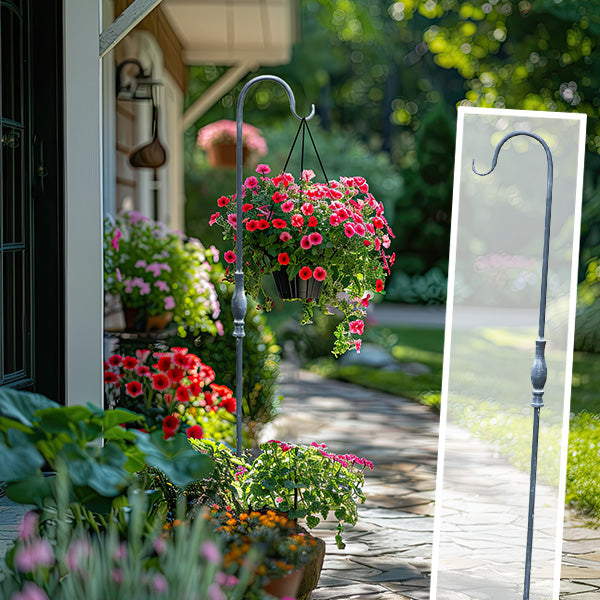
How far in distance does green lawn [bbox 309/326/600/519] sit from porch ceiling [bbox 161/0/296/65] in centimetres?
289

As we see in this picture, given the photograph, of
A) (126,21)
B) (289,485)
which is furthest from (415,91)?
(289,485)

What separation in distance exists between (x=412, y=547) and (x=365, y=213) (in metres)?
1.38

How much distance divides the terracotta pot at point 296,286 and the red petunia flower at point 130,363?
49.5 inches

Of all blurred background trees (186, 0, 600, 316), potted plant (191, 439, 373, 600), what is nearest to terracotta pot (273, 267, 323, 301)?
potted plant (191, 439, 373, 600)

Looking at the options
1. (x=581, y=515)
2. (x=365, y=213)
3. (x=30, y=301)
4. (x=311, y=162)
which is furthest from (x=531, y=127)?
(x=311, y=162)

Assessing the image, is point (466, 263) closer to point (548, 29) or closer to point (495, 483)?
point (495, 483)

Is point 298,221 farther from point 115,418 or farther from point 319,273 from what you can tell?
point 115,418

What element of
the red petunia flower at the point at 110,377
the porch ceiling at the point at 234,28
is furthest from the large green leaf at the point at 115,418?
the porch ceiling at the point at 234,28

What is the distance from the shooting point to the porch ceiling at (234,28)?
504 cm

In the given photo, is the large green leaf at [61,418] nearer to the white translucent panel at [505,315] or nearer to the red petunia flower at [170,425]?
the red petunia flower at [170,425]

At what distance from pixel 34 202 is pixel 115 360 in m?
1.02

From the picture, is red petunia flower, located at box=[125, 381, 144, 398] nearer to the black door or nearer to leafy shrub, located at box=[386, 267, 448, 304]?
the black door

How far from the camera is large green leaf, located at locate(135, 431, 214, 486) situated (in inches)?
70.9

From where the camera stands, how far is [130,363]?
140 inches
